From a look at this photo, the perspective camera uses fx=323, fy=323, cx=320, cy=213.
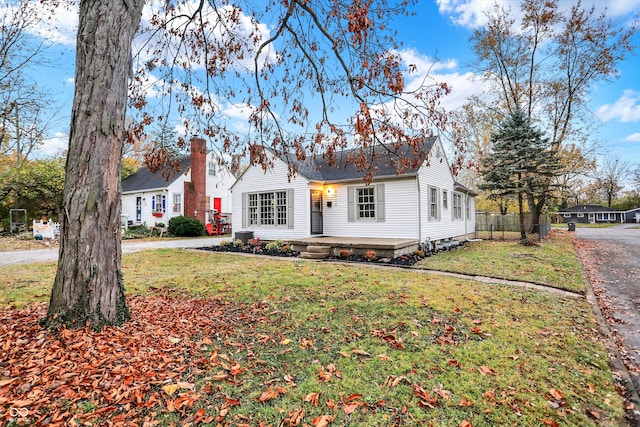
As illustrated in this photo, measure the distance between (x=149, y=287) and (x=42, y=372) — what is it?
11.4 feet

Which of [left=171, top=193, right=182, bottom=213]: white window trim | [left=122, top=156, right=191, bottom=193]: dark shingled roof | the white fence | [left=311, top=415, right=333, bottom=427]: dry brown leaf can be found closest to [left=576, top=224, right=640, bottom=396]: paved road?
[left=311, top=415, right=333, bottom=427]: dry brown leaf

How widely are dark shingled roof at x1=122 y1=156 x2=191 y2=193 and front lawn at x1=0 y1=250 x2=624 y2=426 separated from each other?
16.5 m

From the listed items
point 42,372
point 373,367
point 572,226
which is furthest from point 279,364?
point 572,226

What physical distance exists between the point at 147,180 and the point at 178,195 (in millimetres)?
3506

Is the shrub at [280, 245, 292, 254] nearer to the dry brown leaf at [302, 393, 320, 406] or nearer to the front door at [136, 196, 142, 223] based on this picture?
the dry brown leaf at [302, 393, 320, 406]

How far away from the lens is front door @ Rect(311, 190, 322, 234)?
44.5 ft

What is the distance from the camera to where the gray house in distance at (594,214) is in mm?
48000

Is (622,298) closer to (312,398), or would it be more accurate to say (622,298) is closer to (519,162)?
(312,398)

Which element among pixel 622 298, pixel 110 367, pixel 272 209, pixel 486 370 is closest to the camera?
pixel 110 367

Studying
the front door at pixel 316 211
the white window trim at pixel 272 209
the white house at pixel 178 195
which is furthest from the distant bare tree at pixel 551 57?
the white house at pixel 178 195

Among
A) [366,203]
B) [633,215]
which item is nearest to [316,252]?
[366,203]

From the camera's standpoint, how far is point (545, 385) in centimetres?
287

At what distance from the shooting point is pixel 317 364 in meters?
3.18

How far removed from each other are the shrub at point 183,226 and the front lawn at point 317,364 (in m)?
14.5
